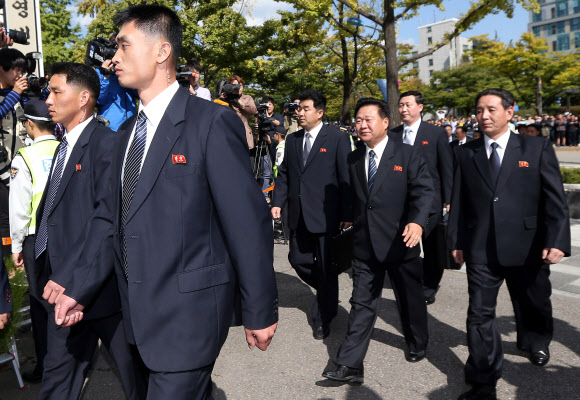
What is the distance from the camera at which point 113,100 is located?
4426 millimetres

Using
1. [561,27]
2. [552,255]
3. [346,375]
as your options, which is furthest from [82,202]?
[561,27]

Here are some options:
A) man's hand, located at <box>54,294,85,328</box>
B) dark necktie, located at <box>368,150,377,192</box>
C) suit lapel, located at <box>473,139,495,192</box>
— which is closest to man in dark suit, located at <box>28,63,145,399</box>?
man's hand, located at <box>54,294,85,328</box>

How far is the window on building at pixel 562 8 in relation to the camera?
82938 millimetres

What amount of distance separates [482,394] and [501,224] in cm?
123

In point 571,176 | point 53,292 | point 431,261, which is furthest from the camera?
point 571,176

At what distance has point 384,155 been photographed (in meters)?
4.30

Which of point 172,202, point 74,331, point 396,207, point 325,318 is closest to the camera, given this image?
point 172,202

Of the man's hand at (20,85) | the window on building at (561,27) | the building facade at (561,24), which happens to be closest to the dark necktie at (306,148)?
the man's hand at (20,85)

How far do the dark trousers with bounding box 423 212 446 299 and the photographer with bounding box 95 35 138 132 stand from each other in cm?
336

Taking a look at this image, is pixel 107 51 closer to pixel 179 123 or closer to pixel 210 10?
pixel 179 123

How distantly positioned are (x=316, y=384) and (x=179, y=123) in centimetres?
257

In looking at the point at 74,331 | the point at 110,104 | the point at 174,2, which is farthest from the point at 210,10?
the point at 74,331

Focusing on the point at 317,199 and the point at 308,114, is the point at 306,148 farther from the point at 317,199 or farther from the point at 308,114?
the point at 317,199

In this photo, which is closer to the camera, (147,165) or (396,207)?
(147,165)
